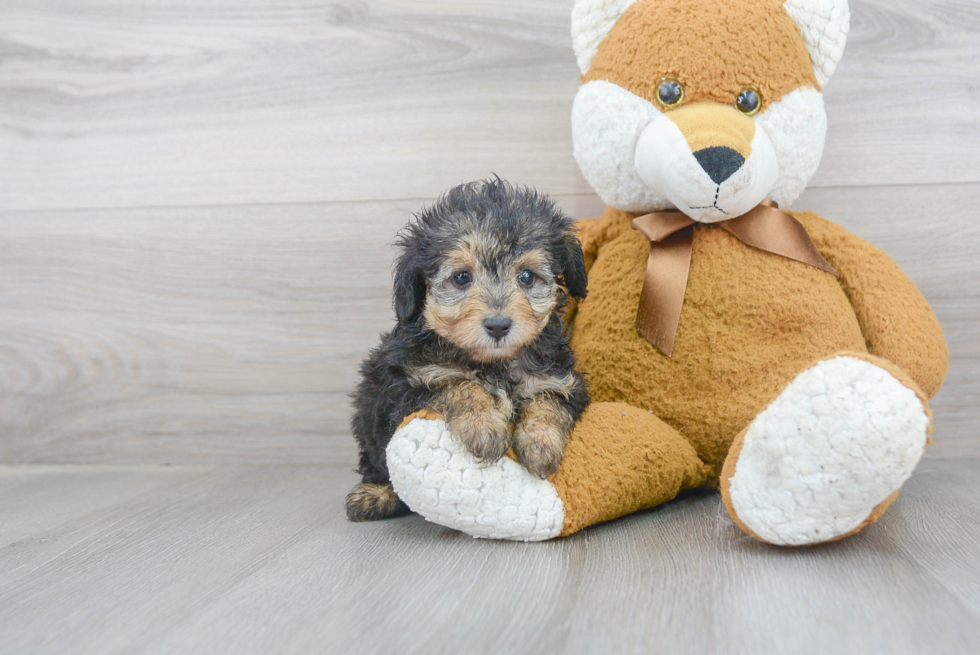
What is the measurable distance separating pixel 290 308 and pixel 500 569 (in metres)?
1.27

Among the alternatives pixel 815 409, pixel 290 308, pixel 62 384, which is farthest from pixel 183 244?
pixel 815 409

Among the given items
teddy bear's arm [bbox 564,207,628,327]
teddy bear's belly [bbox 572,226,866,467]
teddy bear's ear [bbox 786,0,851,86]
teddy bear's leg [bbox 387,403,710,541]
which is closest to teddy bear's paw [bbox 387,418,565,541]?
teddy bear's leg [bbox 387,403,710,541]

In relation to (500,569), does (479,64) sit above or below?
above

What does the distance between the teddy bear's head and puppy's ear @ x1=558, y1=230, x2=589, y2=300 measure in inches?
8.7

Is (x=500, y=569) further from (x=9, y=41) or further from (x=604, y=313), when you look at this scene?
(x=9, y=41)

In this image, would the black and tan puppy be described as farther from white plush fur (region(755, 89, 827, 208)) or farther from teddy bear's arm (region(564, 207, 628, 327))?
white plush fur (region(755, 89, 827, 208))

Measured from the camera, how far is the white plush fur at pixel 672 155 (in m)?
1.53

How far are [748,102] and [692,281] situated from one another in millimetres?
400

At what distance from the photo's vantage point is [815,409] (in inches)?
49.1

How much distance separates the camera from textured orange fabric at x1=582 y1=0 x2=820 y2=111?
5.19ft

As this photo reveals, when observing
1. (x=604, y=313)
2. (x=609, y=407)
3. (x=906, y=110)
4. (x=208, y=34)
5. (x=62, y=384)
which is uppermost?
(x=208, y=34)

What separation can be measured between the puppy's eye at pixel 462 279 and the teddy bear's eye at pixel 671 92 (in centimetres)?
58

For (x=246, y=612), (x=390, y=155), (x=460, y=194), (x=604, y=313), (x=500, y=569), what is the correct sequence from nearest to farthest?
1. (x=246, y=612)
2. (x=500, y=569)
3. (x=460, y=194)
4. (x=604, y=313)
5. (x=390, y=155)

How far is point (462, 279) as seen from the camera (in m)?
1.47
